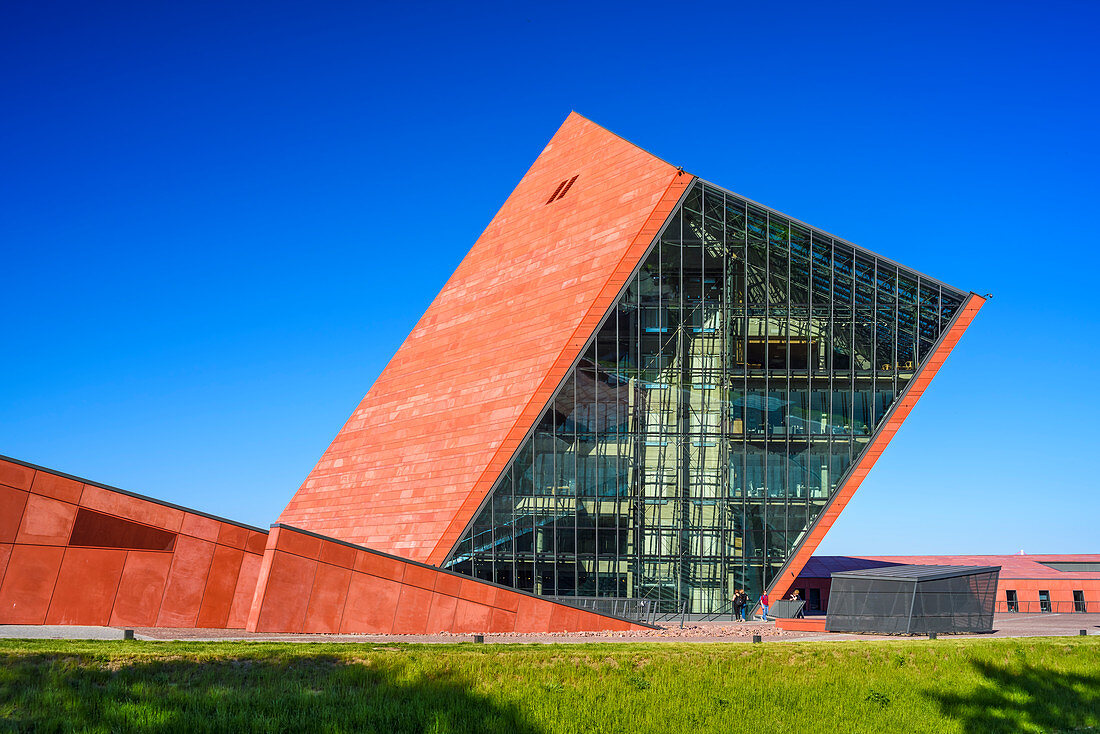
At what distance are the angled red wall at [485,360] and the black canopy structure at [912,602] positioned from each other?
1148 cm

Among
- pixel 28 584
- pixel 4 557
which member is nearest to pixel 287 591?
pixel 28 584

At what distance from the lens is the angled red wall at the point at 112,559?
1769 cm

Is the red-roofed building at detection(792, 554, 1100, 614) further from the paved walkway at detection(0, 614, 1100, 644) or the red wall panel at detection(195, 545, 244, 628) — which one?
the red wall panel at detection(195, 545, 244, 628)

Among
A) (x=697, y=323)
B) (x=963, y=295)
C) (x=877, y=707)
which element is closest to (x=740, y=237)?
(x=697, y=323)

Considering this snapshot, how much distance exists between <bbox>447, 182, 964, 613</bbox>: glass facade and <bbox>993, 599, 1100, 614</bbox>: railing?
733 inches

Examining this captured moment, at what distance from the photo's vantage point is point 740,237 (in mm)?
34719

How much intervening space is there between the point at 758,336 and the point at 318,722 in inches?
997

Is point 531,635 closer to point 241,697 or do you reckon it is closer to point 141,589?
point 141,589

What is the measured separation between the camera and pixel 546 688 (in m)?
14.7

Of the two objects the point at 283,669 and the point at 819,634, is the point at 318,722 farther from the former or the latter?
the point at 819,634

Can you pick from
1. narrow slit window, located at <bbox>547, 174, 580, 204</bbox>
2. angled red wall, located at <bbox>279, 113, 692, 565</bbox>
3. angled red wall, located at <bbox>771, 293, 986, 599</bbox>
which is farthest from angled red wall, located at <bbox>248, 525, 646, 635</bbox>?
narrow slit window, located at <bbox>547, 174, 580, 204</bbox>

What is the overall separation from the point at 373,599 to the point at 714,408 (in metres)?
16.8

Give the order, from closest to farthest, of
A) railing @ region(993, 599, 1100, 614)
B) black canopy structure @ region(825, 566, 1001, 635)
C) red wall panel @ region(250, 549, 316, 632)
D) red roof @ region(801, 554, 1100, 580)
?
red wall panel @ region(250, 549, 316, 632) → black canopy structure @ region(825, 566, 1001, 635) → railing @ region(993, 599, 1100, 614) → red roof @ region(801, 554, 1100, 580)

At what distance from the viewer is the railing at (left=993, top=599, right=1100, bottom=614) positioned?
45125mm
